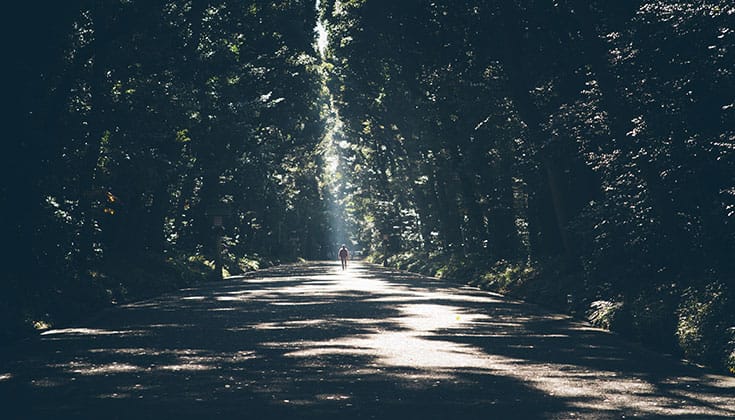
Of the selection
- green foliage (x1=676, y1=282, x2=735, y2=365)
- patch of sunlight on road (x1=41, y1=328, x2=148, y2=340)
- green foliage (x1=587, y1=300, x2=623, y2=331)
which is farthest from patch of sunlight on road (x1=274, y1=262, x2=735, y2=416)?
patch of sunlight on road (x1=41, y1=328, x2=148, y2=340)

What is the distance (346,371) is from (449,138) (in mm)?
28543

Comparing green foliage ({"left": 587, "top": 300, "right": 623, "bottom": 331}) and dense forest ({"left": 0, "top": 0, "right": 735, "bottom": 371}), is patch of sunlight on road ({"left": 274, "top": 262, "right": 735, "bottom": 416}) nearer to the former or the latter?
green foliage ({"left": 587, "top": 300, "right": 623, "bottom": 331})

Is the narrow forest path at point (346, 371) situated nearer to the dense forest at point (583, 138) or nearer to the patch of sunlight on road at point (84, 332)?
the patch of sunlight on road at point (84, 332)

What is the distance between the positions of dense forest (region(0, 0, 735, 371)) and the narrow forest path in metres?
1.66

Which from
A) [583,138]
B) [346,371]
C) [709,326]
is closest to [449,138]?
[583,138]

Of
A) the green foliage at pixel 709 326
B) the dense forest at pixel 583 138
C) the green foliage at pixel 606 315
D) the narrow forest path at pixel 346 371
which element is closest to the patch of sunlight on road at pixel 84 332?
the narrow forest path at pixel 346 371

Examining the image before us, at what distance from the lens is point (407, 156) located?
55.2m

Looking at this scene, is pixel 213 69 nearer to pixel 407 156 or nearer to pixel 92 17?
pixel 92 17

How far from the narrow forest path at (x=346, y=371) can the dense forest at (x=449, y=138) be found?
1.66 metres

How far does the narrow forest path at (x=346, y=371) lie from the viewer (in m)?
8.77

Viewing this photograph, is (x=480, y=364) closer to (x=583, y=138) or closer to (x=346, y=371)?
(x=346, y=371)

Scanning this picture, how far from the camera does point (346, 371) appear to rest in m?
11.3

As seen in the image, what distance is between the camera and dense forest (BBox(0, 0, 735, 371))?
584 inches

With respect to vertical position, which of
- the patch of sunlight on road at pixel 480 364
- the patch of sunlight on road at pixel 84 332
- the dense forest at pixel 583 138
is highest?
the dense forest at pixel 583 138
